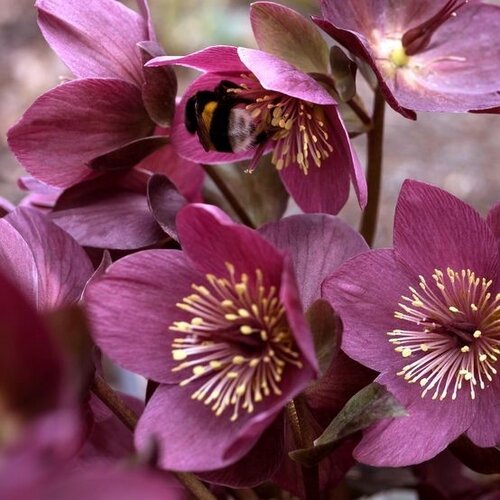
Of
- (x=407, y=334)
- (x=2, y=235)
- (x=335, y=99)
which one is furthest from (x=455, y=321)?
(x=2, y=235)

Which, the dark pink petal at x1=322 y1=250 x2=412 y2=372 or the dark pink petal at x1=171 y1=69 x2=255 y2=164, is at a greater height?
the dark pink petal at x1=171 y1=69 x2=255 y2=164

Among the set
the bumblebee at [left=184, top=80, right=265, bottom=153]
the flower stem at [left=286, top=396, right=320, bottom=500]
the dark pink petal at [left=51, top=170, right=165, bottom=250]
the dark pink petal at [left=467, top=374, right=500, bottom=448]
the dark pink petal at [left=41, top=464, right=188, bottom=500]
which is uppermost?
the dark pink petal at [left=41, top=464, right=188, bottom=500]

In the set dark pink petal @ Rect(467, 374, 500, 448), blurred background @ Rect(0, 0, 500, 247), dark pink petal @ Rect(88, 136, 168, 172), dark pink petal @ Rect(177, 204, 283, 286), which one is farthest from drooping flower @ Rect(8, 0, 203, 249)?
blurred background @ Rect(0, 0, 500, 247)

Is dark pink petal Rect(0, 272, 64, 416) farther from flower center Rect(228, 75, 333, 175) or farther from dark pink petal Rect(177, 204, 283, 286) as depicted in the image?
flower center Rect(228, 75, 333, 175)

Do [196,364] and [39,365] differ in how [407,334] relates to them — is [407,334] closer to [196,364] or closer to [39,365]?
[196,364]

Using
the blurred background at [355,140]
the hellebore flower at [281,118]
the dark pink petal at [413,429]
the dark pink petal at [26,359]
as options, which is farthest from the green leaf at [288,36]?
the blurred background at [355,140]
